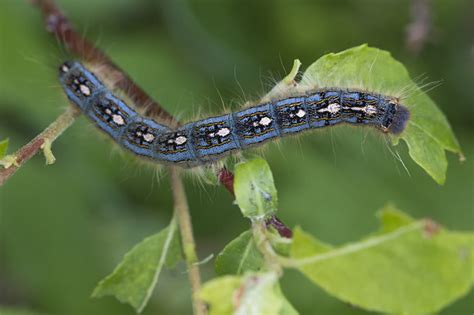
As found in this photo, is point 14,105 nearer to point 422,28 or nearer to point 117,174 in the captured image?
point 117,174

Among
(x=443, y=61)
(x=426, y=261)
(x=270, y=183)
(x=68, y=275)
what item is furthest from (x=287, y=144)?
(x=426, y=261)

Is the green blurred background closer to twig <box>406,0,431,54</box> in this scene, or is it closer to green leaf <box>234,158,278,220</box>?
twig <box>406,0,431,54</box>

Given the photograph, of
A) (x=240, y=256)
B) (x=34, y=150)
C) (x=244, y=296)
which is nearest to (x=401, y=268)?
(x=244, y=296)

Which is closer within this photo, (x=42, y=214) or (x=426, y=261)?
(x=426, y=261)

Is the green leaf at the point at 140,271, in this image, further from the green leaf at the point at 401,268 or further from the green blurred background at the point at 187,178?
the green blurred background at the point at 187,178

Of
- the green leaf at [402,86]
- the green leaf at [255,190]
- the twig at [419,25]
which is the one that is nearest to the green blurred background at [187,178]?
the twig at [419,25]

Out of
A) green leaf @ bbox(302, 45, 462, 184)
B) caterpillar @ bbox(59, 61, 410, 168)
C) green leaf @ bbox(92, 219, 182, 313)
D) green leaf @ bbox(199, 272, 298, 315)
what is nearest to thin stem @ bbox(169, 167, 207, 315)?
green leaf @ bbox(92, 219, 182, 313)
